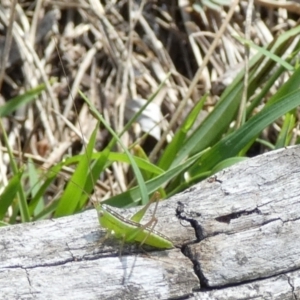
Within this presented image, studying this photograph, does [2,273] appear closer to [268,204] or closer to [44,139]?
[268,204]

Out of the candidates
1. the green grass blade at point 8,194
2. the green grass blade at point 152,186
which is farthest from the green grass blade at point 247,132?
the green grass blade at point 8,194

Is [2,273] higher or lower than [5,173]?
higher

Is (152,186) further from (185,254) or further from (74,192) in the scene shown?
(185,254)

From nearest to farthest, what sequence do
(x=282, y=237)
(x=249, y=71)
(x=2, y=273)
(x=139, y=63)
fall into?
(x=2, y=273), (x=282, y=237), (x=249, y=71), (x=139, y=63)

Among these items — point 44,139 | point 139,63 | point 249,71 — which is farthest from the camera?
point 139,63

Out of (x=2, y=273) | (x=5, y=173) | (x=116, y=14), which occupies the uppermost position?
(x=116, y=14)

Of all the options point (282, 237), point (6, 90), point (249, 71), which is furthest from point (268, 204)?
point (6, 90)

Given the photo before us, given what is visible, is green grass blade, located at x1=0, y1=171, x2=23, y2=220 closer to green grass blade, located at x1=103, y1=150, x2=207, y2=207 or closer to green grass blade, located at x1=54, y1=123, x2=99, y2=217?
green grass blade, located at x1=54, y1=123, x2=99, y2=217
